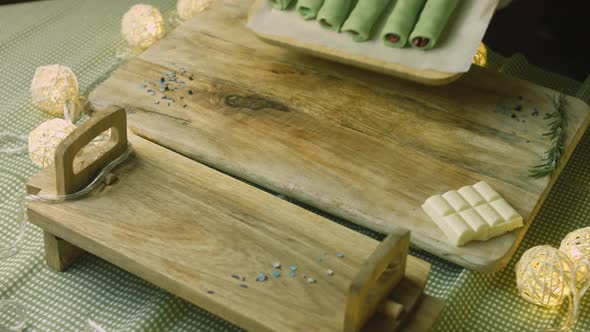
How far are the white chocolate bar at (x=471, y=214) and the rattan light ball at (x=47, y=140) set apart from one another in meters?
0.79

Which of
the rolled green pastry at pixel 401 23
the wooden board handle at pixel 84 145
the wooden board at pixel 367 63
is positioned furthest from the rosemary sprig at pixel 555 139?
the wooden board handle at pixel 84 145

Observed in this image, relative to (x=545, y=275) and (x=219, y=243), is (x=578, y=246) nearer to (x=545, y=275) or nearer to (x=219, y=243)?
(x=545, y=275)

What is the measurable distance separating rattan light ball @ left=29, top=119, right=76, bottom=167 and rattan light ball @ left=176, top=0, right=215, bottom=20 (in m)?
0.61

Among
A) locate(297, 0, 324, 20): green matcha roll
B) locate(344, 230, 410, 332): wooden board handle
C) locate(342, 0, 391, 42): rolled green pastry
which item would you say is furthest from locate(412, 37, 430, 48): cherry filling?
locate(344, 230, 410, 332): wooden board handle

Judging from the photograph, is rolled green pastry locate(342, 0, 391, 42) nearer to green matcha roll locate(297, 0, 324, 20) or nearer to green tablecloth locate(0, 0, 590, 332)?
green matcha roll locate(297, 0, 324, 20)

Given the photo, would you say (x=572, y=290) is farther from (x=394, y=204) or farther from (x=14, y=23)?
(x=14, y=23)

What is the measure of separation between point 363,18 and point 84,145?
701 mm

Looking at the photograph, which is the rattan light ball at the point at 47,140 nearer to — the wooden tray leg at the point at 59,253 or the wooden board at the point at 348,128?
the wooden board at the point at 348,128

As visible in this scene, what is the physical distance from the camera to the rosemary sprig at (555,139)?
1.64m

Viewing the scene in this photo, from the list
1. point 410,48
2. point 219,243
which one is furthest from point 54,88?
point 410,48

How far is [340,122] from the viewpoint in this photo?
1.77m

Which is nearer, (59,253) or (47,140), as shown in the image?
(59,253)

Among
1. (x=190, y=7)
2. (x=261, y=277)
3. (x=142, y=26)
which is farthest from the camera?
(x=190, y=7)

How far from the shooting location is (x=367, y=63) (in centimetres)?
177
